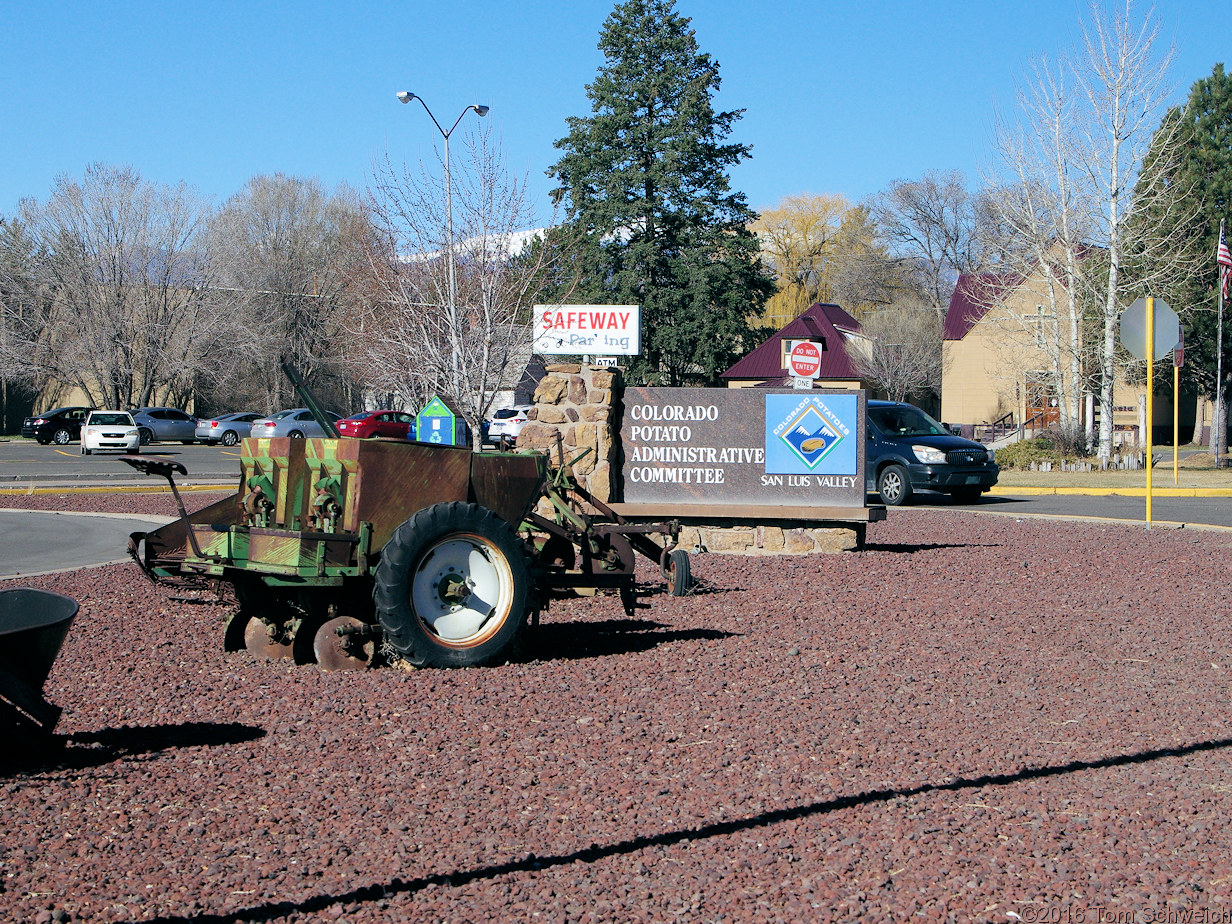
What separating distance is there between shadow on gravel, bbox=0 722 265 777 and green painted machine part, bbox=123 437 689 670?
120cm

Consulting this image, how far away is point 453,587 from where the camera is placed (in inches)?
285

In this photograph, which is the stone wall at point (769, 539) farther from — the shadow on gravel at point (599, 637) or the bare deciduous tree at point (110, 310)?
the bare deciduous tree at point (110, 310)

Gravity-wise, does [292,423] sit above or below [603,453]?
above

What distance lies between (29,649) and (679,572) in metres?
5.86

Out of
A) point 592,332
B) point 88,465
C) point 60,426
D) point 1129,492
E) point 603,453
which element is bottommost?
point 1129,492

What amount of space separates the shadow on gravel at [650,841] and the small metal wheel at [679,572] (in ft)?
16.0

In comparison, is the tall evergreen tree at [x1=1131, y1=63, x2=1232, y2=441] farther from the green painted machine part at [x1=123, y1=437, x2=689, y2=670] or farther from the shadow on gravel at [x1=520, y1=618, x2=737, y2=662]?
→ the green painted machine part at [x1=123, y1=437, x2=689, y2=670]

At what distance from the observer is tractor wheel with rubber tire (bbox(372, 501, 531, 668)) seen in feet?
22.9

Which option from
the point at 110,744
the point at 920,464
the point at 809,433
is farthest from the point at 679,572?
the point at 920,464

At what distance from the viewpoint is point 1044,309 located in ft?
141

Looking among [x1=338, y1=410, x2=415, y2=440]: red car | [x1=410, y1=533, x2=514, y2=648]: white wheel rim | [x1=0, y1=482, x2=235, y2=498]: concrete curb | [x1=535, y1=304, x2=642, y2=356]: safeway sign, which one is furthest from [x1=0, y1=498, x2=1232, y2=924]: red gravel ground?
[x1=338, y1=410, x2=415, y2=440]: red car

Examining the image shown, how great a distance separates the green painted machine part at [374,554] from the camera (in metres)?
7.04

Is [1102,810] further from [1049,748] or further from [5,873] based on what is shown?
[5,873]

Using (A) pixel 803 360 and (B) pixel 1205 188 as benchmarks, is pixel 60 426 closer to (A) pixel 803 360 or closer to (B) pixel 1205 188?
(A) pixel 803 360
